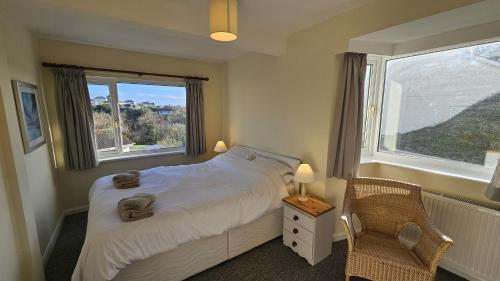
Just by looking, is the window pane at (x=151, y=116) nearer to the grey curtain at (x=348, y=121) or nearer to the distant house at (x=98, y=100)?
the distant house at (x=98, y=100)

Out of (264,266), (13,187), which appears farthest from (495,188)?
(13,187)

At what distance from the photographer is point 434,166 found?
2.18m

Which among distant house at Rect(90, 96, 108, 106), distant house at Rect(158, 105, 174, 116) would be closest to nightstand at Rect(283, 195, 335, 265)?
distant house at Rect(158, 105, 174, 116)

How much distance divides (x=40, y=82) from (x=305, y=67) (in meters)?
3.24

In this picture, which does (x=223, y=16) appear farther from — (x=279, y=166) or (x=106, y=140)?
(x=106, y=140)

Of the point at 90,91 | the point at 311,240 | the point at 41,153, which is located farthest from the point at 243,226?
the point at 90,91

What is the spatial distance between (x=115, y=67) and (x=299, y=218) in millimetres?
3272

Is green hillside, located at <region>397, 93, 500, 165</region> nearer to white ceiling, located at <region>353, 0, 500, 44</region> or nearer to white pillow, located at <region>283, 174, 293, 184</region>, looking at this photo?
white ceiling, located at <region>353, 0, 500, 44</region>

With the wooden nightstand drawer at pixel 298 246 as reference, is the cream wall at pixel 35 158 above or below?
above

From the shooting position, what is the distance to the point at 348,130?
2170 mm

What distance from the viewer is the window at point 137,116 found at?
3.19 meters

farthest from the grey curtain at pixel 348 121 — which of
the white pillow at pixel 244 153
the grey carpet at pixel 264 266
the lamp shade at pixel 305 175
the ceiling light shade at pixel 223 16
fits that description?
the ceiling light shade at pixel 223 16

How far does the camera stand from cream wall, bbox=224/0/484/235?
1725 millimetres

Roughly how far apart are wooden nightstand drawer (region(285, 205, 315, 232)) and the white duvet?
0.14 meters
